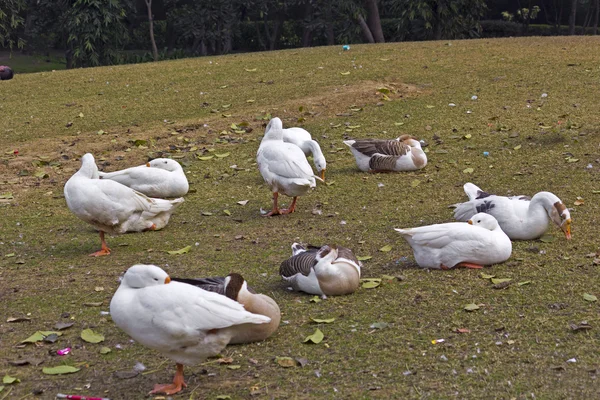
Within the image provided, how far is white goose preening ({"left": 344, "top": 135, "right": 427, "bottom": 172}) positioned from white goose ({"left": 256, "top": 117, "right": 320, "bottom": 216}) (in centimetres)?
171

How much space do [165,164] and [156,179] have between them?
0.32 metres

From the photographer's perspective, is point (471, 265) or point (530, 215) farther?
point (530, 215)

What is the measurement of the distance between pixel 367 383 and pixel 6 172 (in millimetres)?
8207

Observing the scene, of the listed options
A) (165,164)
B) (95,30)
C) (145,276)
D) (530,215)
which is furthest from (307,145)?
(95,30)

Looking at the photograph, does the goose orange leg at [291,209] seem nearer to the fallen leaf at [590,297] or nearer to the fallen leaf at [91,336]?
the fallen leaf at [91,336]

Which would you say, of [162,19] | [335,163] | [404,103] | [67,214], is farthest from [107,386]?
[162,19]

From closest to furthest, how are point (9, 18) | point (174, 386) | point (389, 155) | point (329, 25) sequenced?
→ point (174, 386)
point (389, 155)
point (9, 18)
point (329, 25)

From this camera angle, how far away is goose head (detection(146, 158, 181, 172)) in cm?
962

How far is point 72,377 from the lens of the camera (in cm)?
495

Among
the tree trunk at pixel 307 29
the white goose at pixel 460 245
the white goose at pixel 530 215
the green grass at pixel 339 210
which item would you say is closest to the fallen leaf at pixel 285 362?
the green grass at pixel 339 210

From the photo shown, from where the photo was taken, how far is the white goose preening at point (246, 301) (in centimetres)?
517

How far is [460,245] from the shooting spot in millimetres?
6387

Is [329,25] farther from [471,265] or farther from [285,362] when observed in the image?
[285,362]

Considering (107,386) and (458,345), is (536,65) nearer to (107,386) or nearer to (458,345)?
(458,345)
